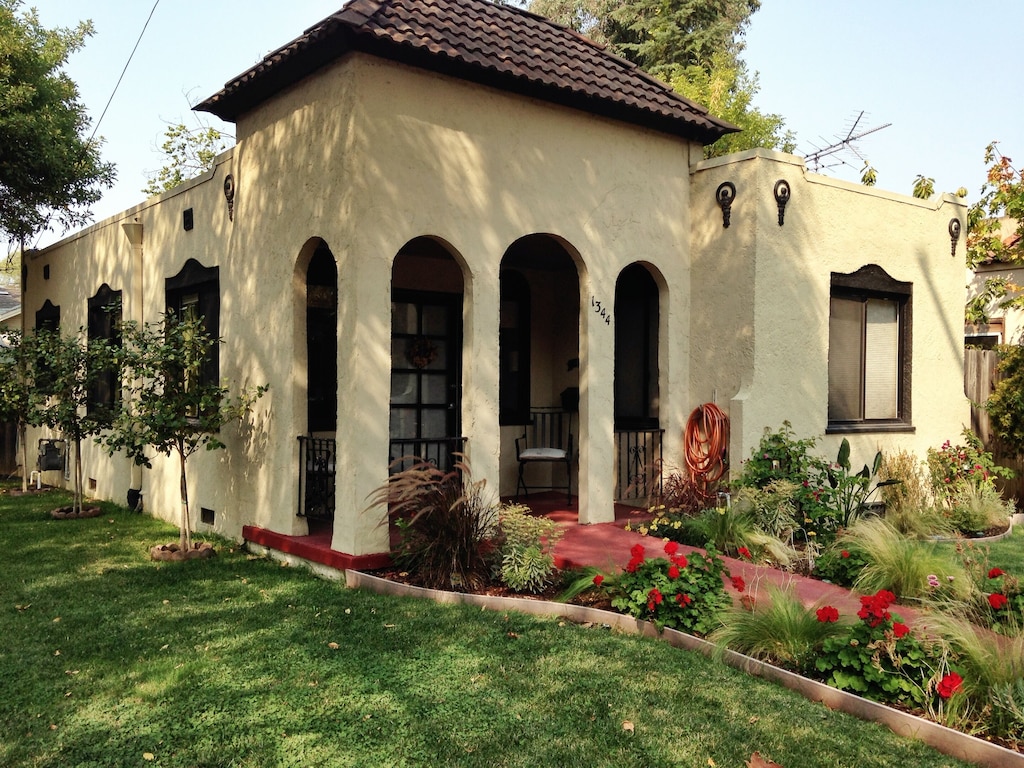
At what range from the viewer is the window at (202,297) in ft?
28.7

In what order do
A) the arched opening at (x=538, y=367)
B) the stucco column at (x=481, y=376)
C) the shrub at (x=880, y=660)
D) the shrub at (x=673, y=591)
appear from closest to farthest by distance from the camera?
the shrub at (x=880, y=660) → the shrub at (x=673, y=591) → the stucco column at (x=481, y=376) → the arched opening at (x=538, y=367)

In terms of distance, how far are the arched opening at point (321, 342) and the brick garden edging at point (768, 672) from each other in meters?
2.70

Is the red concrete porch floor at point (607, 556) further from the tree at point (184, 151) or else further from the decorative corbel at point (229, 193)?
the tree at point (184, 151)

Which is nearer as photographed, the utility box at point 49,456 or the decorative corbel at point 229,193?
the decorative corbel at point 229,193

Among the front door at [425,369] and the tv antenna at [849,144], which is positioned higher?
the tv antenna at [849,144]

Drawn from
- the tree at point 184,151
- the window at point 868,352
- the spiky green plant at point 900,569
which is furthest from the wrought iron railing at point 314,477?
the tree at point 184,151

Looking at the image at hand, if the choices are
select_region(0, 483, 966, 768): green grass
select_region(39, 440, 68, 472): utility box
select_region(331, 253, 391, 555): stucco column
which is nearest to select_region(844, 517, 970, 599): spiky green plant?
select_region(0, 483, 966, 768): green grass

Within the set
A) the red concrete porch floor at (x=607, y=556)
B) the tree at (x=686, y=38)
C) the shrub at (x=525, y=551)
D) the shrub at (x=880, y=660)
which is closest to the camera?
the shrub at (x=880, y=660)

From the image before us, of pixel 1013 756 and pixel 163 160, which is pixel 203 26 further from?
pixel 163 160

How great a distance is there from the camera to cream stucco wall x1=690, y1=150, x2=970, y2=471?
320 inches

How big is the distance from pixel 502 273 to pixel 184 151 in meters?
19.9

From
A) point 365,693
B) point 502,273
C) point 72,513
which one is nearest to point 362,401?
point 365,693

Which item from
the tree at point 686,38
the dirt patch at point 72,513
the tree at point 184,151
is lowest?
the dirt patch at point 72,513

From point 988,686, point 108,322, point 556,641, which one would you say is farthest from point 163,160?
point 988,686
